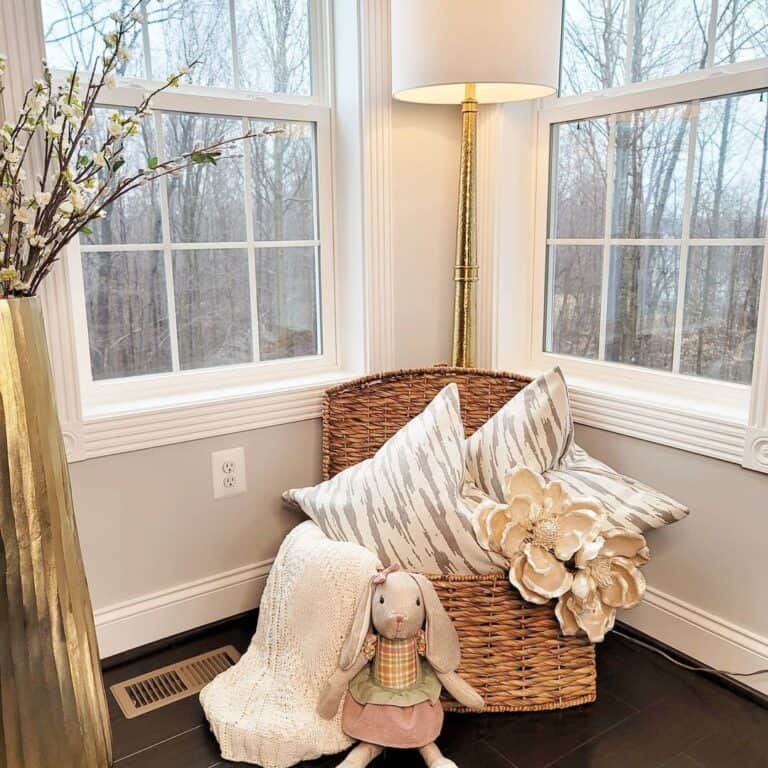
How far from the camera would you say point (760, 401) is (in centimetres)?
163

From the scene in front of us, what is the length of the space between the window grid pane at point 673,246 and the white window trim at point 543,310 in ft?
0.12

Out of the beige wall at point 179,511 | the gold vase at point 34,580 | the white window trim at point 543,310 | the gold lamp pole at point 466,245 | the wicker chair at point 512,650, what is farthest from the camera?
the gold lamp pole at point 466,245

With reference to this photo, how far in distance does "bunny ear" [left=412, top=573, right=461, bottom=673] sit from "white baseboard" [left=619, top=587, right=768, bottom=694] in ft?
2.23

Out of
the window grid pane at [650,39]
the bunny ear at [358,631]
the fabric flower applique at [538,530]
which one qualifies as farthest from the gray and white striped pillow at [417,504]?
the window grid pane at [650,39]

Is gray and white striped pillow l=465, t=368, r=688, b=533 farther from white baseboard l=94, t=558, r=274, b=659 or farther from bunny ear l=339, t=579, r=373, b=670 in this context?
white baseboard l=94, t=558, r=274, b=659

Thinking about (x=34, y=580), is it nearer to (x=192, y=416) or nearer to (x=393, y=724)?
(x=393, y=724)

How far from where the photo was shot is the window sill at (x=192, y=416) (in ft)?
5.79

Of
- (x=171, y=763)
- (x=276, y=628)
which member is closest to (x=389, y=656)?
(x=276, y=628)

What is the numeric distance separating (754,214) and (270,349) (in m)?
1.30

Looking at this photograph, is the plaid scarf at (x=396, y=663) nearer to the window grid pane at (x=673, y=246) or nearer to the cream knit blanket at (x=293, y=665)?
the cream knit blanket at (x=293, y=665)

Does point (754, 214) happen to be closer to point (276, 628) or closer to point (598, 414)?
point (598, 414)

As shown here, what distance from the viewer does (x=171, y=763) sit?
1.52m

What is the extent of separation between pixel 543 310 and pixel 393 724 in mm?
1292

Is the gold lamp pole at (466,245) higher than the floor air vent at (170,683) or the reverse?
higher
